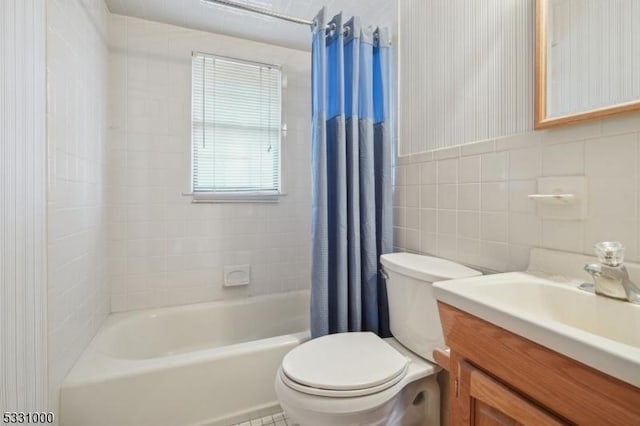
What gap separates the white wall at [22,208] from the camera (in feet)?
2.51

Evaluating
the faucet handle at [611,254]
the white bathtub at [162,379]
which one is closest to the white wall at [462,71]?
the faucet handle at [611,254]

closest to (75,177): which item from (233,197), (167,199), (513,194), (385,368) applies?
(167,199)

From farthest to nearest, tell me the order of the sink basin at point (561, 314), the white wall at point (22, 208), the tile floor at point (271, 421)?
the tile floor at point (271, 421) < the white wall at point (22, 208) < the sink basin at point (561, 314)

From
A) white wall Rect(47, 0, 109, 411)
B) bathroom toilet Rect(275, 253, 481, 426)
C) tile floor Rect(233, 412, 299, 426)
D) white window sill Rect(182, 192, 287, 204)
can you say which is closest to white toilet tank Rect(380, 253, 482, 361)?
bathroom toilet Rect(275, 253, 481, 426)

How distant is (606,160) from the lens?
31.6 inches

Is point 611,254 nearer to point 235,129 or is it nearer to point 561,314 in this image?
point 561,314

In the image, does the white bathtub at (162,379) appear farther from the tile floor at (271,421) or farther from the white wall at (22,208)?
the white wall at (22,208)

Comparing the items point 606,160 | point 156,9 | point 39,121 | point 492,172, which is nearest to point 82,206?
point 39,121

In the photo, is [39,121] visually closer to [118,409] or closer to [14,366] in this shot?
[14,366]

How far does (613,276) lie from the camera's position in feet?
2.23

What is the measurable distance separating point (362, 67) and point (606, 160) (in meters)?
1.07

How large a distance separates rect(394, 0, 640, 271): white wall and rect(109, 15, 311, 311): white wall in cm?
100

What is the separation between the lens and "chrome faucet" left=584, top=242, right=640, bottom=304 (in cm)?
66

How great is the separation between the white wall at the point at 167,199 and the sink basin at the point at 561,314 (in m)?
1.55
